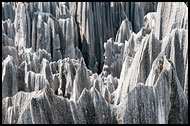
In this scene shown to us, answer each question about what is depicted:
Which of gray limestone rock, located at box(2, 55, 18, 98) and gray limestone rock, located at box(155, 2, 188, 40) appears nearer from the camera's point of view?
gray limestone rock, located at box(155, 2, 188, 40)

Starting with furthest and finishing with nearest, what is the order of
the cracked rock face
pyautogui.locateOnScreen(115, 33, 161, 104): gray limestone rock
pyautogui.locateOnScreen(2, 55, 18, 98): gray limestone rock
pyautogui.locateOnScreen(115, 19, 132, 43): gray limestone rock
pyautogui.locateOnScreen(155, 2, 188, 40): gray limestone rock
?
pyautogui.locateOnScreen(115, 19, 132, 43): gray limestone rock → pyautogui.locateOnScreen(2, 55, 18, 98): gray limestone rock → pyautogui.locateOnScreen(155, 2, 188, 40): gray limestone rock → pyautogui.locateOnScreen(115, 33, 161, 104): gray limestone rock → the cracked rock face

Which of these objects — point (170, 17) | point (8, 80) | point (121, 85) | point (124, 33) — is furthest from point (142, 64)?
point (124, 33)

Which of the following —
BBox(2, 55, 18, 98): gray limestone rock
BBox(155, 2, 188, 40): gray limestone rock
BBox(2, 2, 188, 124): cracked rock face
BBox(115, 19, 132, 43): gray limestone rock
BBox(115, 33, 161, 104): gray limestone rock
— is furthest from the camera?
BBox(115, 19, 132, 43): gray limestone rock

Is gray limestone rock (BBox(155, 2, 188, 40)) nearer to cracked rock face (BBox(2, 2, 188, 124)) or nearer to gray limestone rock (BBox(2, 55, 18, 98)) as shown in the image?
cracked rock face (BBox(2, 2, 188, 124))

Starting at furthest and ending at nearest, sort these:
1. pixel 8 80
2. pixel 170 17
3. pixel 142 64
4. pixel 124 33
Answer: pixel 124 33
pixel 8 80
pixel 170 17
pixel 142 64

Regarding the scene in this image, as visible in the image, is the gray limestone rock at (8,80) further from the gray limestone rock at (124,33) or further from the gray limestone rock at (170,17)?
the gray limestone rock at (124,33)

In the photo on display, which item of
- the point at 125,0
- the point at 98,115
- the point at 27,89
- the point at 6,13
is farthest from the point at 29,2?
the point at 98,115

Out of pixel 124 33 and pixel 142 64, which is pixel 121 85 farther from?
pixel 124 33

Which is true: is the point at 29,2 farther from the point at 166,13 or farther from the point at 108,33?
the point at 166,13

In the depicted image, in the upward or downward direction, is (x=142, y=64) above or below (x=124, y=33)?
below

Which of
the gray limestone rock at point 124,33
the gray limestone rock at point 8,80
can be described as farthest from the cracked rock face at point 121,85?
the gray limestone rock at point 124,33

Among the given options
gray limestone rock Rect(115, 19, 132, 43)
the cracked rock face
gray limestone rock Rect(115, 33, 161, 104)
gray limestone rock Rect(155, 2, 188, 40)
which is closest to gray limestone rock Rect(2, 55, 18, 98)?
the cracked rock face
